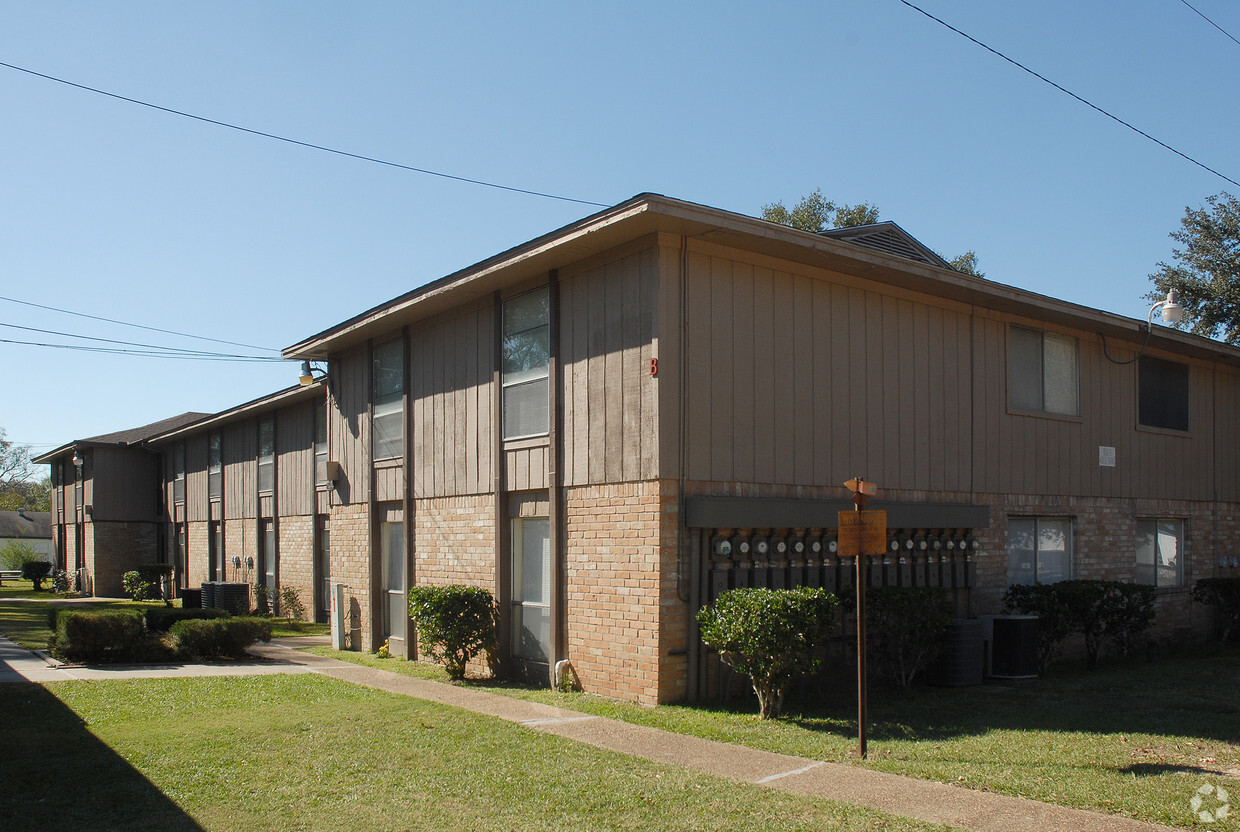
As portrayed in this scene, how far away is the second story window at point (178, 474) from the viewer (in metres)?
30.7

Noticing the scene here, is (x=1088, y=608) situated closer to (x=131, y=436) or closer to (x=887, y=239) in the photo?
(x=887, y=239)

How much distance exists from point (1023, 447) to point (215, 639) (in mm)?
11282

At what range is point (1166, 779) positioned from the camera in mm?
6934

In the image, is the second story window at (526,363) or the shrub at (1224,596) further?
the shrub at (1224,596)

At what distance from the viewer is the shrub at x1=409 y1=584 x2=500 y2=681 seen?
11859 mm

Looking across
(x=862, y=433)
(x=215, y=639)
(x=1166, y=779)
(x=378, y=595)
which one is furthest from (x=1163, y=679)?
(x=215, y=639)

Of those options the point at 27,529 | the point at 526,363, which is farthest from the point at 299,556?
the point at 27,529

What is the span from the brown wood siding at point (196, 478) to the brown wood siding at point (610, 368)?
20144 millimetres

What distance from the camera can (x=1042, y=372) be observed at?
1424 centimetres

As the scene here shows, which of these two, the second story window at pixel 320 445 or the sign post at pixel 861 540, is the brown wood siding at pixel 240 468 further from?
the sign post at pixel 861 540

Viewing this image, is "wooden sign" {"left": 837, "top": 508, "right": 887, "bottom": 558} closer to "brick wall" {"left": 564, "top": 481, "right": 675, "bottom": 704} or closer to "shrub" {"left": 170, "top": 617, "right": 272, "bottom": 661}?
"brick wall" {"left": 564, "top": 481, "right": 675, "bottom": 704}

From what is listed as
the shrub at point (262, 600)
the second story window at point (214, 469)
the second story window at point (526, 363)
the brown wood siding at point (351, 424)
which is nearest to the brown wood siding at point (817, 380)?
the second story window at point (526, 363)

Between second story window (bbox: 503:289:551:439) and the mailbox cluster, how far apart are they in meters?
2.69

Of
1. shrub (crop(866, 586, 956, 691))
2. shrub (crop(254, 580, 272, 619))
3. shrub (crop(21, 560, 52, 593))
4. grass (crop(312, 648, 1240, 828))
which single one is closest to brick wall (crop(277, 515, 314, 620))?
shrub (crop(254, 580, 272, 619))
